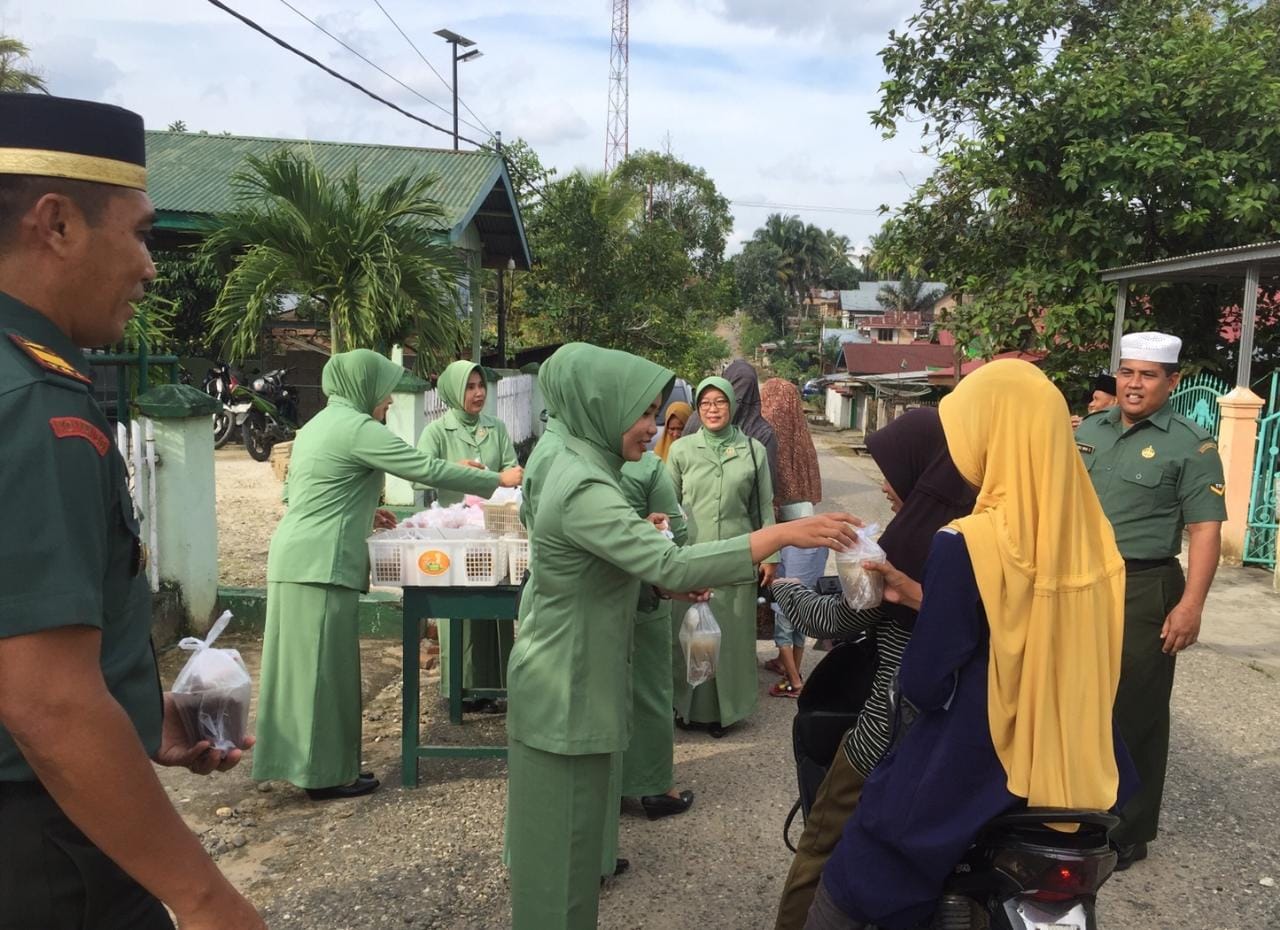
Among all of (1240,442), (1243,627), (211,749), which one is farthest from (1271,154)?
(211,749)

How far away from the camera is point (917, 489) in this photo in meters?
2.44

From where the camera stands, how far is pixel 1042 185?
1345cm

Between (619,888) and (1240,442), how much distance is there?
852cm

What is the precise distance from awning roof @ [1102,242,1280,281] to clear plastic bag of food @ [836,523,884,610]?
28.0 ft

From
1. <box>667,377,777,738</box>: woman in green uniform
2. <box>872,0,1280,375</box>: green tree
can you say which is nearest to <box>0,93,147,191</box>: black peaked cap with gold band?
<box>667,377,777,738</box>: woman in green uniform

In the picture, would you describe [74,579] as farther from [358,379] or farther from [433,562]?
[358,379]

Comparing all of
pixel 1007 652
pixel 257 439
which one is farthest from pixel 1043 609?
pixel 257 439

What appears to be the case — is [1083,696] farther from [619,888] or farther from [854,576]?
[619,888]

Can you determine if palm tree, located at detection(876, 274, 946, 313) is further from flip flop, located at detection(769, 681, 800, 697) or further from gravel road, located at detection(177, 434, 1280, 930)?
gravel road, located at detection(177, 434, 1280, 930)

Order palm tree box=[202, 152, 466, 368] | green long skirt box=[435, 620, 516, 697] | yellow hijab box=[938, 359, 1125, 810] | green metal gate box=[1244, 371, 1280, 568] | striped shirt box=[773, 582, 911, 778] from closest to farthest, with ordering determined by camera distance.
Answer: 1. yellow hijab box=[938, 359, 1125, 810]
2. striped shirt box=[773, 582, 911, 778]
3. green long skirt box=[435, 620, 516, 697]
4. palm tree box=[202, 152, 466, 368]
5. green metal gate box=[1244, 371, 1280, 568]

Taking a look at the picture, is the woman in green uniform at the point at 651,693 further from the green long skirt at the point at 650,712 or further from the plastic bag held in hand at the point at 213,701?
the plastic bag held in hand at the point at 213,701

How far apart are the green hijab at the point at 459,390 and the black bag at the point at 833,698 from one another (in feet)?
11.3

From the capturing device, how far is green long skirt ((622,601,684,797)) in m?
4.17

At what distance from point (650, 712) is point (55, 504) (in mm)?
3277
